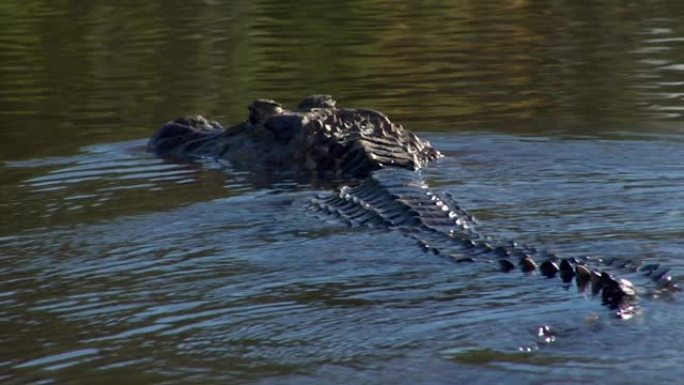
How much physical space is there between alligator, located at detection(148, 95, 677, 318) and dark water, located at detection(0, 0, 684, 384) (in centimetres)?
11

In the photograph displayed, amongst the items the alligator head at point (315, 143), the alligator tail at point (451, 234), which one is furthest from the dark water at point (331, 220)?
the alligator head at point (315, 143)

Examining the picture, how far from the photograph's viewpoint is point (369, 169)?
800 centimetres

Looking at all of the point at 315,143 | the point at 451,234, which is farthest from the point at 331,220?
the point at 315,143

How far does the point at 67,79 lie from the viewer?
13.1 m

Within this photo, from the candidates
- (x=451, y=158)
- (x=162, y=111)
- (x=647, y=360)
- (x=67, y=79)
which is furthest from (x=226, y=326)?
(x=67, y=79)

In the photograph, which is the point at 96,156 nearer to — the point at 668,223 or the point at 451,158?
the point at 451,158

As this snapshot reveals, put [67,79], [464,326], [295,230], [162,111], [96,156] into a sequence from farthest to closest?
[67,79]
[162,111]
[96,156]
[295,230]
[464,326]

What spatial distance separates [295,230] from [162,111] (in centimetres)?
463

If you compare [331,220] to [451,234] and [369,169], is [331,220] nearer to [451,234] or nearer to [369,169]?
[451,234]

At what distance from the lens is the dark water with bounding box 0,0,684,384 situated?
4664mm

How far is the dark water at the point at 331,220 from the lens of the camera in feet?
15.3

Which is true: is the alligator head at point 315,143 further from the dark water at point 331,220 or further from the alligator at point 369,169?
the dark water at point 331,220

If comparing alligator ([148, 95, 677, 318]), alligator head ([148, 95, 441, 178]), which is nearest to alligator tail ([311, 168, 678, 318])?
alligator ([148, 95, 677, 318])

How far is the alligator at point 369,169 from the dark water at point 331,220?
11cm
